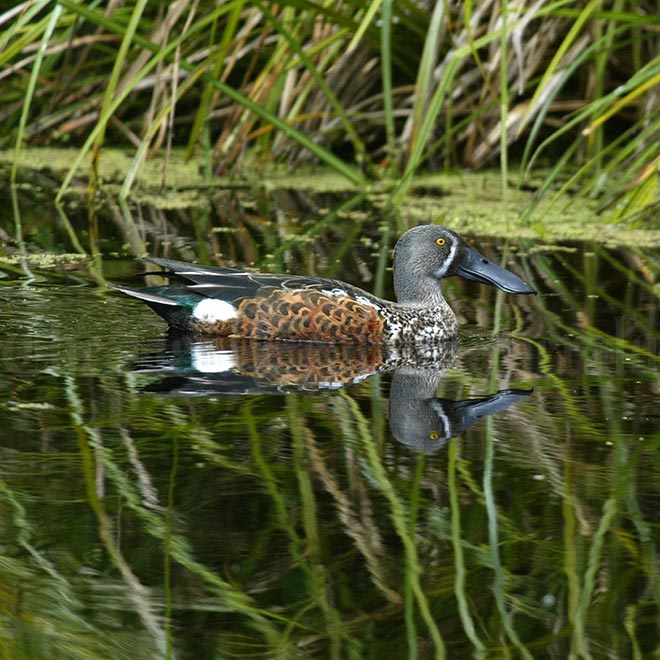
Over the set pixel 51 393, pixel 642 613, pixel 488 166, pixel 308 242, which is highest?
pixel 488 166

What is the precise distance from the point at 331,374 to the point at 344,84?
493cm

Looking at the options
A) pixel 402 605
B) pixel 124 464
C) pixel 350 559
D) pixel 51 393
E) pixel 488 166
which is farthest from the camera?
pixel 488 166

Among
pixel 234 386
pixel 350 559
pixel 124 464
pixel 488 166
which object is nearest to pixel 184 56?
pixel 488 166

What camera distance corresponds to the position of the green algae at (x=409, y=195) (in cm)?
895

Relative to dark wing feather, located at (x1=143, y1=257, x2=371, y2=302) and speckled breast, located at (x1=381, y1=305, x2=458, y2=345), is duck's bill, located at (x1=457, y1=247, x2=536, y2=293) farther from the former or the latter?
dark wing feather, located at (x1=143, y1=257, x2=371, y2=302)

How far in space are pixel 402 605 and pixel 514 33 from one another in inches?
220

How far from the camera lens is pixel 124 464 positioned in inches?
172

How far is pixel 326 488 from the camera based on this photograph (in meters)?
4.23

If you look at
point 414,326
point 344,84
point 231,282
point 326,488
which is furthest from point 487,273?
point 344,84

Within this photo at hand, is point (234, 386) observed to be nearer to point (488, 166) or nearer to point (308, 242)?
point (308, 242)

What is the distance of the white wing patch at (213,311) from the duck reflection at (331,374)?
94 mm

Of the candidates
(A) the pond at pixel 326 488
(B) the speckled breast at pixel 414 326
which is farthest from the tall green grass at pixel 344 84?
(A) the pond at pixel 326 488

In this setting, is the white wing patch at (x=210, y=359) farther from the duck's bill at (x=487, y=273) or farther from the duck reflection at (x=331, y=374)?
the duck's bill at (x=487, y=273)

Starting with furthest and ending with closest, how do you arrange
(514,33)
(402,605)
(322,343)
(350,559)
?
(514,33) → (322,343) → (350,559) → (402,605)
